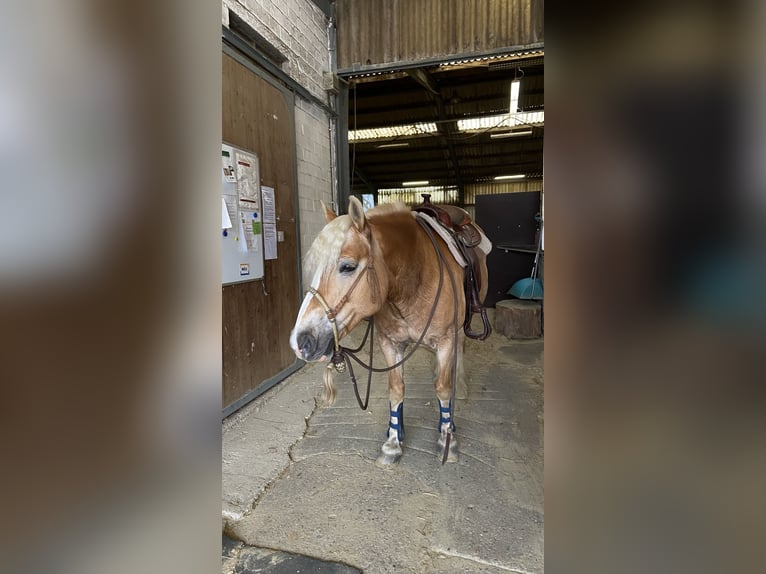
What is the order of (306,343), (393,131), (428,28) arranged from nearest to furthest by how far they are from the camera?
(306,343), (428,28), (393,131)

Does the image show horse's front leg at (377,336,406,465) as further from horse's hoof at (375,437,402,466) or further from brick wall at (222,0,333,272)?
brick wall at (222,0,333,272)

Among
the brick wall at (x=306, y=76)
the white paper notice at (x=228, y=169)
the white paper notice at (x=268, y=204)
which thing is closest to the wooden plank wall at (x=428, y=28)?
the brick wall at (x=306, y=76)

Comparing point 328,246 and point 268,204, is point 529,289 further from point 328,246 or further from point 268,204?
point 328,246

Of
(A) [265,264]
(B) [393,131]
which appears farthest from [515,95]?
(A) [265,264]

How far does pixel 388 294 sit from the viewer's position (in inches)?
77.4

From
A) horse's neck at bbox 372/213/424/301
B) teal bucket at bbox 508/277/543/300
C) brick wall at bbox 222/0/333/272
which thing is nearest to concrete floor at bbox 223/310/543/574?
horse's neck at bbox 372/213/424/301

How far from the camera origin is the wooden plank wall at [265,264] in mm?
2676

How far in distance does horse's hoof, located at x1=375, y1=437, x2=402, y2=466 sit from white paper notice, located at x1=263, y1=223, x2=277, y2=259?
1868mm

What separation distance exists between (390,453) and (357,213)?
54.0 inches

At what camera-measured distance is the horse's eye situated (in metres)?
1.67
